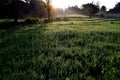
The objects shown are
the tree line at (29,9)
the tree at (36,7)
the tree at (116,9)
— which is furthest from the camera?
the tree at (116,9)

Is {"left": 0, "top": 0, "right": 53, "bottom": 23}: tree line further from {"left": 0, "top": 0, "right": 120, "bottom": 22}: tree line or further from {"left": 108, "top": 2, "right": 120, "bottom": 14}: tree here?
{"left": 108, "top": 2, "right": 120, "bottom": 14}: tree

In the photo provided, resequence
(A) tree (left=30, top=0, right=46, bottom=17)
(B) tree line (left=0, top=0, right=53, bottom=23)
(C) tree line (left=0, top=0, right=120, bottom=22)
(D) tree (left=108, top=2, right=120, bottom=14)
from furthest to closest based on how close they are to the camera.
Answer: (D) tree (left=108, top=2, right=120, bottom=14)
(A) tree (left=30, top=0, right=46, bottom=17)
(B) tree line (left=0, top=0, right=53, bottom=23)
(C) tree line (left=0, top=0, right=120, bottom=22)

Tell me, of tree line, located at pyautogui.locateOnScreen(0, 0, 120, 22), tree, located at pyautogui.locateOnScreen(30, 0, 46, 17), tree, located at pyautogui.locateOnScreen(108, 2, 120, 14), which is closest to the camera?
tree line, located at pyautogui.locateOnScreen(0, 0, 120, 22)

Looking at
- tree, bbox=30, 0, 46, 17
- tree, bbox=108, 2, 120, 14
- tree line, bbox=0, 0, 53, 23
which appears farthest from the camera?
tree, bbox=108, 2, 120, 14

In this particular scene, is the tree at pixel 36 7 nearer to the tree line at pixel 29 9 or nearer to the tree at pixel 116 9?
the tree line at pixel 29 9

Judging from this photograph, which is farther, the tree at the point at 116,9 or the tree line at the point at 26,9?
the tree at the point at 116,9

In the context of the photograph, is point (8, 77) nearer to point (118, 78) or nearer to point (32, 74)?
point (32, 74)

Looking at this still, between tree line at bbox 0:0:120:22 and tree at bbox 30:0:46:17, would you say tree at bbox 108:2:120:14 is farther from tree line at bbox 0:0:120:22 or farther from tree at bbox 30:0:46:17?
tree at bbox 30:0:46:17

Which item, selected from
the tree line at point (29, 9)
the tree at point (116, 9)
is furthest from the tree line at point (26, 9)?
the tree at point (116, 9)

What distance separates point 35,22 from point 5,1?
21769 millimetres

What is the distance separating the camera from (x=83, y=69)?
7.82m

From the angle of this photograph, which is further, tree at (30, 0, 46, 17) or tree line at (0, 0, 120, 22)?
tree at (30, 0, 46, 17)

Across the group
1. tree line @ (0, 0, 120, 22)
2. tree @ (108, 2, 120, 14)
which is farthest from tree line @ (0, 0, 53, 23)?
tree @ (108, 2, 120, 14)

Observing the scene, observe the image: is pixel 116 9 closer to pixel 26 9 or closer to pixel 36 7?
pixel 36 7
